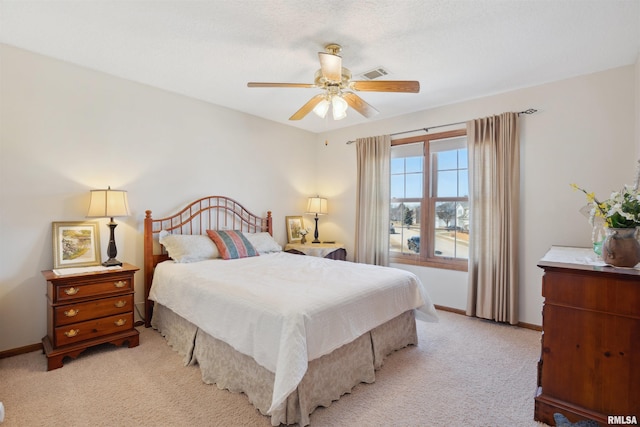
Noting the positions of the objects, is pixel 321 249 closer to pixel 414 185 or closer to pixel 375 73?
pixel 414 185

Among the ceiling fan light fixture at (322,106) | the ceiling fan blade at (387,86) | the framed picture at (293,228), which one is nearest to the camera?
the ceiling fan blade at (387,86)

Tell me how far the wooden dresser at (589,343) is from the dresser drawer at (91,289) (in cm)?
328

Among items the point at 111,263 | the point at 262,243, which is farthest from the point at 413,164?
the point at 111,263

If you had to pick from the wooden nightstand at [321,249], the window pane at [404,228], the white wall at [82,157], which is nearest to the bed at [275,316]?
the white wall at [82,157]

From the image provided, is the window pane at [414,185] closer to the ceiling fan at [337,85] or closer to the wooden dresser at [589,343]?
the ceiling fan at [337,85]

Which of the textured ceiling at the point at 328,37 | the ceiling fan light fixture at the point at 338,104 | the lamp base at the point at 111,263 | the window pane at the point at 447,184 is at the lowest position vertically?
the lamp base at the point at 111,263

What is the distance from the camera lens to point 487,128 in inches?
143

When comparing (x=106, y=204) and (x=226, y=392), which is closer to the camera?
(x=226, y=392)

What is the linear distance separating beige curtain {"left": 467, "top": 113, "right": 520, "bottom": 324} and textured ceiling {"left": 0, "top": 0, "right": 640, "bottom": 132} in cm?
54

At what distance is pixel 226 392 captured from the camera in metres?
2.19

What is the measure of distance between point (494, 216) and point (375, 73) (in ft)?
6.79

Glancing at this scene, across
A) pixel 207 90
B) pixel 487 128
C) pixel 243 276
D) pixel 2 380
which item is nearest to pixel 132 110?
pixel 207 90

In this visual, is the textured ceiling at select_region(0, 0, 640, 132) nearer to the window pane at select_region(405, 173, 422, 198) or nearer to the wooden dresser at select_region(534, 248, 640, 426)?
the window pane at select_region(405, 173, 422, 198)

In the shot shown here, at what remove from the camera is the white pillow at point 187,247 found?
10.7ft
